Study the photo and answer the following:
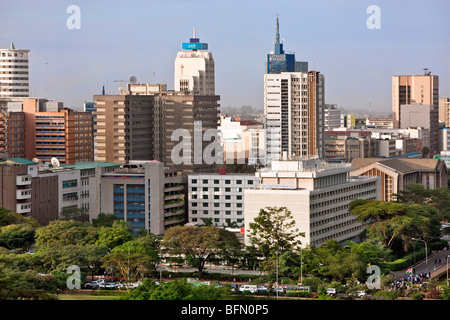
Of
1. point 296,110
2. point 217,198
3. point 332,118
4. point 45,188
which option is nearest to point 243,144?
point 296,110

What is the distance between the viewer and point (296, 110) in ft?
253

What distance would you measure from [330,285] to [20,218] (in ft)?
60.3

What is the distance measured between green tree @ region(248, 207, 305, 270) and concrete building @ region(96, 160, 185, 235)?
10262 mm

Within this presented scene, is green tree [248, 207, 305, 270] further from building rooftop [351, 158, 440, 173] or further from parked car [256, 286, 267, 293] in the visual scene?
building rooftop [351, 158, 440, 173]

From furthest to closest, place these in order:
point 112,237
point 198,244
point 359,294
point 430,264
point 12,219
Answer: point 12,219, point 430,264, point 112,237, point 198,244, point 359,294

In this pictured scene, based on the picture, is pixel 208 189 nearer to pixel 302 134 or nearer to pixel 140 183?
pixel 140 183

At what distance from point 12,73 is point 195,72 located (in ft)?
66.2

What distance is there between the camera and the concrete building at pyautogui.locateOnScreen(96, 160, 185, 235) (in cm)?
5250

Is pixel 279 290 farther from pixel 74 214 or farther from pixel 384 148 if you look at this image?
pixel 384 148

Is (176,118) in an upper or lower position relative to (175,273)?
upper

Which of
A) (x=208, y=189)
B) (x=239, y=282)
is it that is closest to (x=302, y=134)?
(x=208, y=189)

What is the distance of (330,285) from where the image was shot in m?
36.2
